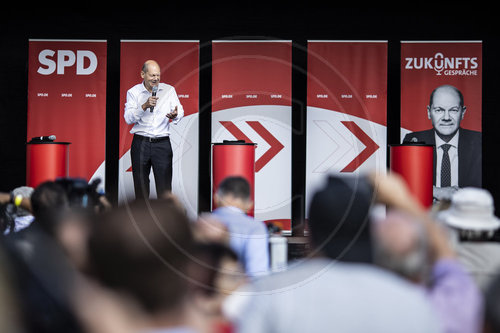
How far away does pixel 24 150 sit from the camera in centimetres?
746

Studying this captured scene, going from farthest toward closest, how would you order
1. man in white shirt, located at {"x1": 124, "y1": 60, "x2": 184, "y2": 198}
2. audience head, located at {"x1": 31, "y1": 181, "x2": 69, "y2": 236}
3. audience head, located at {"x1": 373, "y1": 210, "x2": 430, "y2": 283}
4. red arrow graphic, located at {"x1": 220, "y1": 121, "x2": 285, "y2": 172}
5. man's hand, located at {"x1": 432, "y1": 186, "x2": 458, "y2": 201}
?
red arrow graphic, located at {"x1": 220, "y1": 121, "x2": 285, "y2": 172} → man's hand, located at {"x1": 432, "y1": 186, "x2": 458, "y2": 201} → man in white shirt, located at {"x1": 124, "y1": 60, "x2": 184, "y2": 198} → audience head, located at {"x1": 31, "y1": 181, "x2": 69, "y2": 236} → audience head, located at {"x1": 373, "y1": 210, "x2": 430, "y2": 283}

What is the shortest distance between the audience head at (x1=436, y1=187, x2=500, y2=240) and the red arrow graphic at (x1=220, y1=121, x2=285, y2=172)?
4.56 metres

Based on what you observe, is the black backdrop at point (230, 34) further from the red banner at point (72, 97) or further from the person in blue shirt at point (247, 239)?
the person in blue shirt at point (247, 239)

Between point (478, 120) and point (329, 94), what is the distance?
198 cm

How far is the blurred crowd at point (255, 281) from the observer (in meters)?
1.11

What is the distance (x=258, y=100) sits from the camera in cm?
709

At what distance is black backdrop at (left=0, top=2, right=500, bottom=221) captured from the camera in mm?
7234

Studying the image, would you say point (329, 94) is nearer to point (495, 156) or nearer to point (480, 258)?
point (495, 156)

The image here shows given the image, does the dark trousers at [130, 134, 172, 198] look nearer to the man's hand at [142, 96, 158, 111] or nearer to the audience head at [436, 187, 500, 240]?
the man's hand at [142, 96, 158, 111]

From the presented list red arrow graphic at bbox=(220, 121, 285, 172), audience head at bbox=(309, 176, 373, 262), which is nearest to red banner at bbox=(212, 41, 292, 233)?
red arrow graphic at bbox=(220, 121, 285, 172)

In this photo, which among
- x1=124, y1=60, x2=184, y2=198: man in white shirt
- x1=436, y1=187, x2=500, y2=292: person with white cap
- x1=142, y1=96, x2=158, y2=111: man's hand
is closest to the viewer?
x1=436, y1=187, x2=500, y2=292: person with white cap

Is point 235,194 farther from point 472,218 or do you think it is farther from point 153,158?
point 153,158

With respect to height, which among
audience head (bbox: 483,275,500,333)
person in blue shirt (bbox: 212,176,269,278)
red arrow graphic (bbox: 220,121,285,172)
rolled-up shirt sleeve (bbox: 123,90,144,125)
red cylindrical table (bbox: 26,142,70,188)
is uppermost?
rolled-up shirt sleeve (bbox: 123,90,144,125)

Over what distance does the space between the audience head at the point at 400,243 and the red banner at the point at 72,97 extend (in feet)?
19.4
